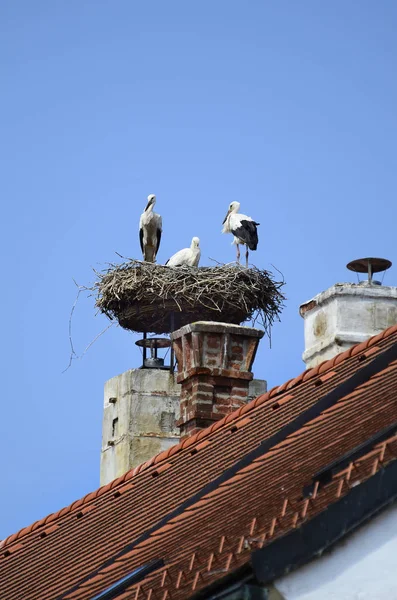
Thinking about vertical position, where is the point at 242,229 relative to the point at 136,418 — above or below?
above


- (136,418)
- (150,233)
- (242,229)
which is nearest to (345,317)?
(136,418)

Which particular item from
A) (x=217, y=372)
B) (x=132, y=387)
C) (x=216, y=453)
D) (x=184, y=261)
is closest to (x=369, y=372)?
(x=216, y=453)

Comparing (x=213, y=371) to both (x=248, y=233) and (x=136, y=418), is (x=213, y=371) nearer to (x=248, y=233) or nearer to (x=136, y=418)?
(x=136, y=418)

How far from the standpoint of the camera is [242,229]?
67.7ft

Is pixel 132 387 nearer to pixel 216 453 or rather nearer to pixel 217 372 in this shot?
pixel 217 372

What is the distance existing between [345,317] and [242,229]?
1037 cm

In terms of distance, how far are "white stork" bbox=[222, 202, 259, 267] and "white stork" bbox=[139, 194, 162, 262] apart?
99cm

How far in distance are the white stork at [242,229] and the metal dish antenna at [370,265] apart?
844 centimetres

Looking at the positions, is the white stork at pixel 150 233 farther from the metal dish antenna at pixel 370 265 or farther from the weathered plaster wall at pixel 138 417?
the metal dish antenna at pixel 370 265

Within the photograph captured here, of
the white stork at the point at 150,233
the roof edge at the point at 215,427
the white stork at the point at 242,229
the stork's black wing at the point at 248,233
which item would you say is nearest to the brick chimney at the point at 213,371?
the roof edge at the point at 215,427

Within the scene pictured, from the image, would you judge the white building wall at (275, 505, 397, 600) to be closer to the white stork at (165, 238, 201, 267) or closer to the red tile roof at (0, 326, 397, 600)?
the red tile roof at (0, 326, 397, 600)

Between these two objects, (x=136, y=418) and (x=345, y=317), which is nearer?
(x=345, y=317)

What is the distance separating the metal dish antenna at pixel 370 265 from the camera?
1095cm

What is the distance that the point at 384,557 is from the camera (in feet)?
15.0
